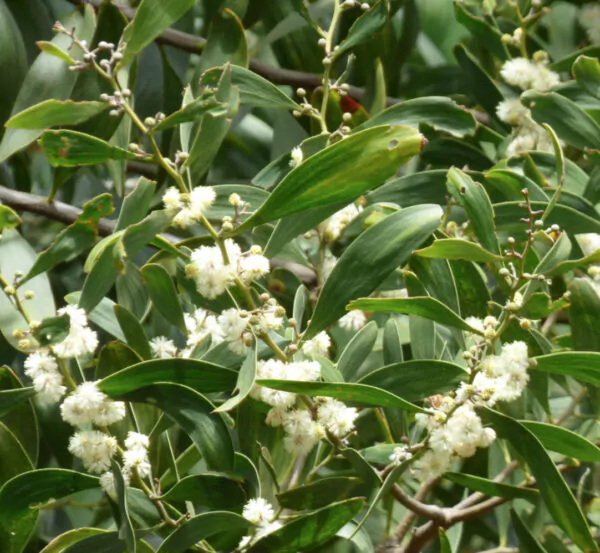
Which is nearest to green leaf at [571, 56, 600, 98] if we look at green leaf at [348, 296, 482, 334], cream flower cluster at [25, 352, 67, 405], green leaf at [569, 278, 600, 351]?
green leaf at [569, 278, 600, 351]

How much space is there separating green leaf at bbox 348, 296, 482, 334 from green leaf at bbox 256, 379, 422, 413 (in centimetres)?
6

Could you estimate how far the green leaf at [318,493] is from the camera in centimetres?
78

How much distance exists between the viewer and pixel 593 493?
1.10m

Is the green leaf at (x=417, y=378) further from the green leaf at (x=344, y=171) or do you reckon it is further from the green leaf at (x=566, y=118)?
the green leaf at (x=566, y=118)

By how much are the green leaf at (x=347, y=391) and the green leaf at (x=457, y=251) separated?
11 cm

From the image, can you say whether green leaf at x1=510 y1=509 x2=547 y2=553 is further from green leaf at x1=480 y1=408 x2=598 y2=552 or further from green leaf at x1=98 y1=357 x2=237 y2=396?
green leaf at x1=98 y1=357 x2=237 y2=396

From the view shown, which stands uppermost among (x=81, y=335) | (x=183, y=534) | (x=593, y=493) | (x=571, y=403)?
(x=81, y=335)

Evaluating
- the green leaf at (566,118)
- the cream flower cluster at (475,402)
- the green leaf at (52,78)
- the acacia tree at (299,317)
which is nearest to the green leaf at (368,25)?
the acacia tree at (299,317)

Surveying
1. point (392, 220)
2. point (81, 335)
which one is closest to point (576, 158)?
point (392, 220)

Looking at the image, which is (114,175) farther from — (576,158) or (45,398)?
(576,158)

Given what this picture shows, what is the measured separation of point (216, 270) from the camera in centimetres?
73

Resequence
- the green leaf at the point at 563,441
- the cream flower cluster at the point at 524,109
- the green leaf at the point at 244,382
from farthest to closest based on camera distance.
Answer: the cream flower cluster at the point at 524,109, the green leaf at the point at 563,441, the green leaf at the point at 244,382

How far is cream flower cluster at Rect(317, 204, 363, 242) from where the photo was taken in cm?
92

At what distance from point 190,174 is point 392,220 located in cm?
17
